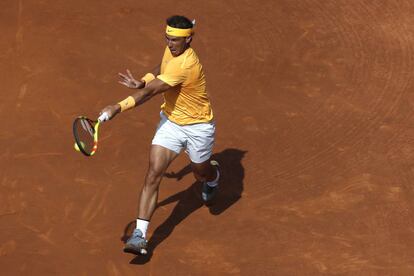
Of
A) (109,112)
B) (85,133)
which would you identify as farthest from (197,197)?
(109,112)

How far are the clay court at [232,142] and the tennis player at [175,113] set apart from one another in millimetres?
636

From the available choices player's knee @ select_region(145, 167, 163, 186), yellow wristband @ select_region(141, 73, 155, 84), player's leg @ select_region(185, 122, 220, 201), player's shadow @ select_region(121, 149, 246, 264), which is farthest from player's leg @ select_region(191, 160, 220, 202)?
yellow wristband @ select_region(141, 73, 155, 84)

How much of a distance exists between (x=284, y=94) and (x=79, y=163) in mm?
3317

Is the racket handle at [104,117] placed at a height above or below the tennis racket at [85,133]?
above

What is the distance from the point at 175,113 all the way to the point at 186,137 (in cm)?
32

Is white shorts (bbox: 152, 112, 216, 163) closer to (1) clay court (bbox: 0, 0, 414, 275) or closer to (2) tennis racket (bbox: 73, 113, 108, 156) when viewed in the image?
(2) tennis racket (bbox: 73, 113, 108, 156)

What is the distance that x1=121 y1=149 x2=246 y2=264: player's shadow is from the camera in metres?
9.23

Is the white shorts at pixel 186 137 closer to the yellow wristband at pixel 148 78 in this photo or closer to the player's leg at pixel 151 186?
the player's leg at pixel 151 186

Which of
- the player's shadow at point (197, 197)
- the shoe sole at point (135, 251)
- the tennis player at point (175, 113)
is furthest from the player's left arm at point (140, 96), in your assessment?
the player's shadow at point (197, 197)

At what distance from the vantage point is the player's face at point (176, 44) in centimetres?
840

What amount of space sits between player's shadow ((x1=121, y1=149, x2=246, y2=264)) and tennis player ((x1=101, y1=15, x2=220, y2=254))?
51cm

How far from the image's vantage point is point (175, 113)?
29.0 ft

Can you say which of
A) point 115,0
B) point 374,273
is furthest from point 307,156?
point 115,0

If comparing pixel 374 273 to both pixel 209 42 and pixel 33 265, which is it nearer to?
pixel 33 265
